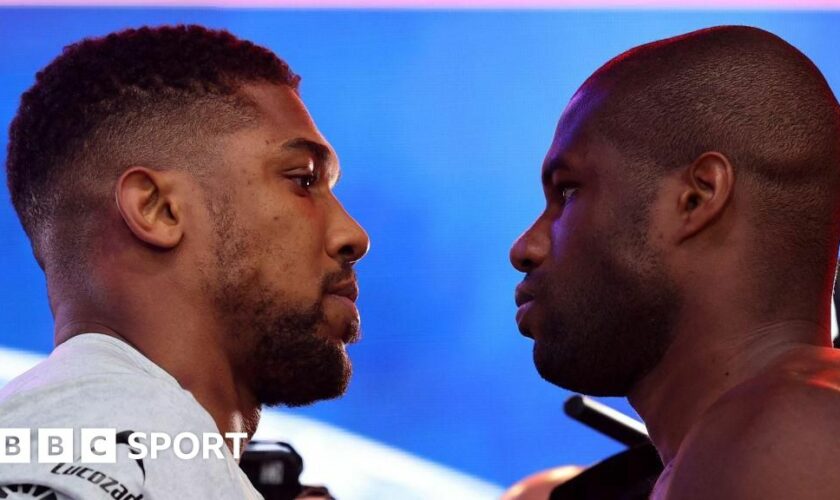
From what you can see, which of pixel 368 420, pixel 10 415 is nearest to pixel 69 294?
pixel 10 415

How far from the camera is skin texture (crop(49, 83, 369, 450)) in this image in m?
1.85

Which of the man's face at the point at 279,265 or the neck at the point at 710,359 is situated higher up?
the man's face at the point at 279,265

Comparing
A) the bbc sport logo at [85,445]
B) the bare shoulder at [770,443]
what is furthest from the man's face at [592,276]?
the bbc sport logo at [85,445]

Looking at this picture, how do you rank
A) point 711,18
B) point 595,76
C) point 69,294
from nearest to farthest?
point 69,294 → point 595,76 → point 711,18

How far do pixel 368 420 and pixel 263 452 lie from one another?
114 cm

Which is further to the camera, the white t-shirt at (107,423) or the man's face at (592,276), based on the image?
the man's face at (592,276)

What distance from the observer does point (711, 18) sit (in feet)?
12.1

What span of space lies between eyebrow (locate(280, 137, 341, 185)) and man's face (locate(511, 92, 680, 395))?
1.34 ft

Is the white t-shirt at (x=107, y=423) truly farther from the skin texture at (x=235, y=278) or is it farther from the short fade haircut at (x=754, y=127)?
the short fade haircut at (x=754, y=127)

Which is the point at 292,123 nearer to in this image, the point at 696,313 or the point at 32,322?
the point at 696,313

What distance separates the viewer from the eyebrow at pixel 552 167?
2.10 m

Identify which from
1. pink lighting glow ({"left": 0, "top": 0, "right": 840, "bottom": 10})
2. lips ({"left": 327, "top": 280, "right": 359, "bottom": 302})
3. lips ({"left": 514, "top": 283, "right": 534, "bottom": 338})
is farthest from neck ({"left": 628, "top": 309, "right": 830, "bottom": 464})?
pink lighting glow ({"left": 0, "top": 0, "right": 840, "bottom": 10})

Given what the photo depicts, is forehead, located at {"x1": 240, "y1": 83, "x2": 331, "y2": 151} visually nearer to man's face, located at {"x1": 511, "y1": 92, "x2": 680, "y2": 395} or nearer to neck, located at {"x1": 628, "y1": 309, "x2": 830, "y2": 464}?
man's face, located at {"x1": 511, "y1": 92, "x2": 680, "y2": 395}

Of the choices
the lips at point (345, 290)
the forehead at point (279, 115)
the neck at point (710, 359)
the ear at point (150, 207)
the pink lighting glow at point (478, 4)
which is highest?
the pink lighting glow at point (478, 4)
